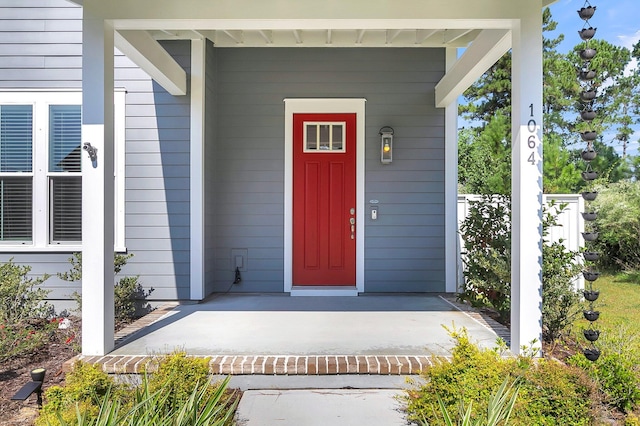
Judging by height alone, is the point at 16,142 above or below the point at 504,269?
above

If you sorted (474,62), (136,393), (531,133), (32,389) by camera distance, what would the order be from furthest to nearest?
(474,62)
(531,133)
(32,389)
(136,393)

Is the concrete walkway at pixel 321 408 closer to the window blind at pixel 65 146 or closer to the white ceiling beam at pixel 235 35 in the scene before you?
the window blind at pixel 65 146

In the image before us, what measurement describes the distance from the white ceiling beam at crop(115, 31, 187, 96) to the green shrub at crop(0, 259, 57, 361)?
7.58 ft

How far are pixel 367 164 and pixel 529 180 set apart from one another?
2.80 m

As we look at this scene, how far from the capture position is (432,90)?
19.7ft

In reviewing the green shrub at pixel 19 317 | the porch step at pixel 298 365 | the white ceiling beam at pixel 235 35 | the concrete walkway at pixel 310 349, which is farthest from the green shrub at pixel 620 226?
the green shrub at pixel 19 317

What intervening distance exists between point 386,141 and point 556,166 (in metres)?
7.40

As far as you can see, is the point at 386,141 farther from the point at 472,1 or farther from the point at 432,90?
the point at 472,1

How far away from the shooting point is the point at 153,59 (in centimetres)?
440

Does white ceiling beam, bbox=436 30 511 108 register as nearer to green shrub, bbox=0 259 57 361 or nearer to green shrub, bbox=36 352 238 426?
green shrub, bbox=36 352 238 426

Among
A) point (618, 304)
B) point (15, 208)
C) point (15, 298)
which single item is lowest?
point (618, 304)

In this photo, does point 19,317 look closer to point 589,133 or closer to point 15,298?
point 15,298

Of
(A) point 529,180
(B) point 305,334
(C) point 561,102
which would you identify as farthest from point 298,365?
(C) point 561,102

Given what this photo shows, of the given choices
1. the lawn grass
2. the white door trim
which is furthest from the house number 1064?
the white door trim
